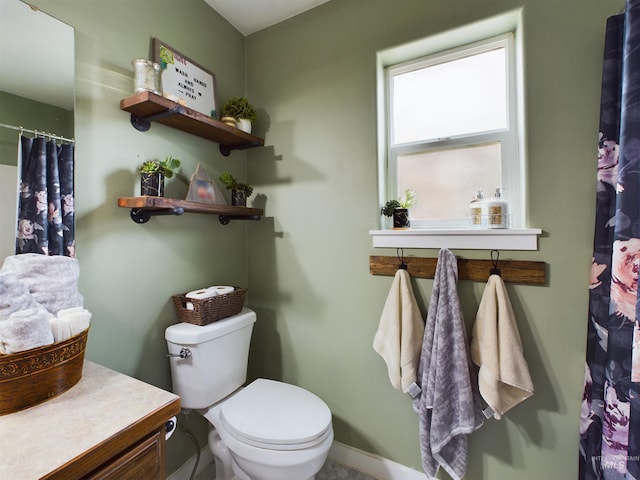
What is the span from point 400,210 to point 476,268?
0.40 metres

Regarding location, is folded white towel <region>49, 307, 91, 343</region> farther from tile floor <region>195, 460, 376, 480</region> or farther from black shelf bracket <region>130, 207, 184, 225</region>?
tile floor <region>195, 460, 376, 480</region>

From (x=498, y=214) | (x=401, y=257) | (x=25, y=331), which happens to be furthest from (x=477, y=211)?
(x=25, y=331)

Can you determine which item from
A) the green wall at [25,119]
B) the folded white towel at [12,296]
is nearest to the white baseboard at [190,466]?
the folded white towel at [12,296]

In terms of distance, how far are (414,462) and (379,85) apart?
5.90ft

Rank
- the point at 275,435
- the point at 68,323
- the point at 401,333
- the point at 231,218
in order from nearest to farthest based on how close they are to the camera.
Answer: the point at 68,323 → the point at 275,435 → the point at 401,333 → the point at 231,218

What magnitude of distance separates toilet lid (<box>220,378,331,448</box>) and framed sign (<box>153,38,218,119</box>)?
132 cm

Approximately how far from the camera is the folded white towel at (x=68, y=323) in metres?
0.77

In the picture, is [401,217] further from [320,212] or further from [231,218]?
[231,218]

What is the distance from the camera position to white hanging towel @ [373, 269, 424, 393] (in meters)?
1.26

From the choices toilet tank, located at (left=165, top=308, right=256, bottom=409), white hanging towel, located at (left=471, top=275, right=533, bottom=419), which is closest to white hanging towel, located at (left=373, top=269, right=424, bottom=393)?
white hanging towel, located at (left=471, top=275, right=533, bottom=419)

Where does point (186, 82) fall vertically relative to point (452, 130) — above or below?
above

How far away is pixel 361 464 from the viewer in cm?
147

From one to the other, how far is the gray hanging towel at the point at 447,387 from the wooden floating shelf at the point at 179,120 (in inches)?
A: 45.3

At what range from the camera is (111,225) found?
1.16 m
